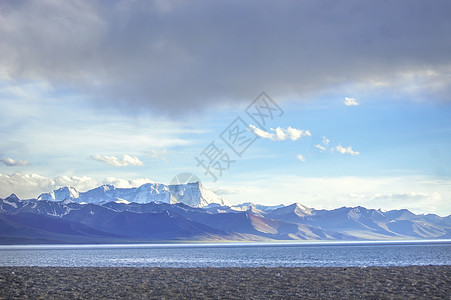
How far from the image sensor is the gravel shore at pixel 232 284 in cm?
4422

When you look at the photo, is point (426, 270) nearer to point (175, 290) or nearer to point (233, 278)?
point (233, 278)

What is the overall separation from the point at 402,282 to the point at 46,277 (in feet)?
129

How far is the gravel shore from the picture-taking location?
Result: 145ft

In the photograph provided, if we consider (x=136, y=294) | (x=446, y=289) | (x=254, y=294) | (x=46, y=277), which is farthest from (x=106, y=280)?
(x=446, y=289)

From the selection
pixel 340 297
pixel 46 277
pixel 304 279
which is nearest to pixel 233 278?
pixel 304 279

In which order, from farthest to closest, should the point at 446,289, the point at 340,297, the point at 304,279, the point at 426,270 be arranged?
the point at 426,270 < the point at 304,279 < the point at 446,289 < the point at 340,297

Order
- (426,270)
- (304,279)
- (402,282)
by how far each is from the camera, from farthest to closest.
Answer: (426,270) < (304,279) < (402,282)

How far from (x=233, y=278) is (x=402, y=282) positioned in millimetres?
18103

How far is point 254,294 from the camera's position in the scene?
44.7m

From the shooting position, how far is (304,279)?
53656mm

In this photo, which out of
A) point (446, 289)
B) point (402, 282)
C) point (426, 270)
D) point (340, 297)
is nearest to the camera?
point (340, 297)

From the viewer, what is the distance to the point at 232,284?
5141 centimetres

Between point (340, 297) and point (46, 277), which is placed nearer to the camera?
point (340, 297)

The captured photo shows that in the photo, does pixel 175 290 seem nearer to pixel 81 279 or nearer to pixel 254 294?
pixel 254 294
